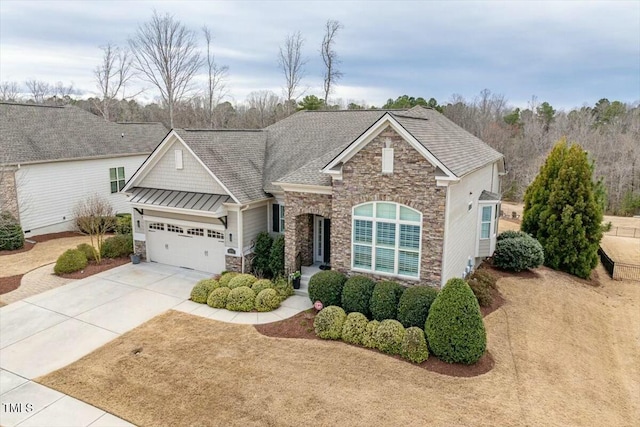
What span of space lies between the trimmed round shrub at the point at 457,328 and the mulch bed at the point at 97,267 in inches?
553

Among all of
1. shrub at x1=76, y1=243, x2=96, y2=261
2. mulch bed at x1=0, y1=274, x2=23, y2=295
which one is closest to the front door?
shrub at x1=76, y1=243, x2=96, y2=261

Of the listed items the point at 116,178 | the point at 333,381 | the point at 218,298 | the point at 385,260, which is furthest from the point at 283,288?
the point at 116,178

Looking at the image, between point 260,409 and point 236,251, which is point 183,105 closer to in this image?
point 236,251

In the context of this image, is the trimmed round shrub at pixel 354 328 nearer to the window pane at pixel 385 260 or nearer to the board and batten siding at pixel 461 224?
the window pane at pixel 385 260

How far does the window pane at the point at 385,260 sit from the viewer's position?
1434cm

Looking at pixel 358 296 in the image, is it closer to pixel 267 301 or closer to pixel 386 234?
pixel 386 234

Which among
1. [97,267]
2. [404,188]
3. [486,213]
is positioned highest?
[404,188]

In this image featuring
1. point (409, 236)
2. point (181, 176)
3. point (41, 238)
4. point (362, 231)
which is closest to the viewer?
point (409, 236)

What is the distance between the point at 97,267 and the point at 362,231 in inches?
467

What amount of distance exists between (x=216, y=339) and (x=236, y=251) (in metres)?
5.05

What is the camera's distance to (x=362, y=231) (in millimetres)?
14641

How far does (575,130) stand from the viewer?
2255 inches

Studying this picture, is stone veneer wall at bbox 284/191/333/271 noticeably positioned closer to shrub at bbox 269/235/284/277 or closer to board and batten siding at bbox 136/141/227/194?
shrub at bbox 269/235/284/277

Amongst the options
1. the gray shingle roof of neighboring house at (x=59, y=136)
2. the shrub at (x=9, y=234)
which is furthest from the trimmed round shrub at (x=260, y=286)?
the gray shingle roof of neighboring house at (x=59, y=136)
